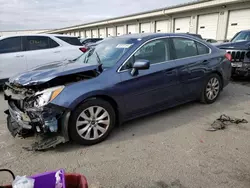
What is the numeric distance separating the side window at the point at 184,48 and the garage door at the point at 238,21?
1320cm

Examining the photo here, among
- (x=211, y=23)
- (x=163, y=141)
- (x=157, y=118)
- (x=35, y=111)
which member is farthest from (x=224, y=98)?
(x=211, y=23)

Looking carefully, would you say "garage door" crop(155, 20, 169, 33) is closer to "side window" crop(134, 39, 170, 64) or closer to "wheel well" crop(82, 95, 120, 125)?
"side window" crop(134, 39, 170, 64)

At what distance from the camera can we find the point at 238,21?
15.9m

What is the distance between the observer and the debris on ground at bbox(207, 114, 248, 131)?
12.3ft

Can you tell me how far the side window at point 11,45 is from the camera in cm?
638

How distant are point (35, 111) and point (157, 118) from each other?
2.24 m

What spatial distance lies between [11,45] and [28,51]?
0.48 meters

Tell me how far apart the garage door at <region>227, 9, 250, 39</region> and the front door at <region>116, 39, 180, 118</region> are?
46.1 feet

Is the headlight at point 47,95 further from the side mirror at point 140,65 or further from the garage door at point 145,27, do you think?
the garage door at point 145,27

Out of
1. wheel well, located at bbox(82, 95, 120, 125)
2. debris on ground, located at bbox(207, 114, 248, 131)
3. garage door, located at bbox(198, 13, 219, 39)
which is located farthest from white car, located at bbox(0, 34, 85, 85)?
garage door, located at bbox(198, 13, 219, 39)

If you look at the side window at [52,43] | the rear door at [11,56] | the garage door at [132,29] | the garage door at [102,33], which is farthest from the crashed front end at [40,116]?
the garage door at [102,33]

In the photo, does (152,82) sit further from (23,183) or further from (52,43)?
(52,43)

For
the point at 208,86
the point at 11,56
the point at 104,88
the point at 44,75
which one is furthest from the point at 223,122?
the point at 11,56

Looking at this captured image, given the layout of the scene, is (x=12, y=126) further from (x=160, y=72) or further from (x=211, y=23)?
(x=211, y=23)
